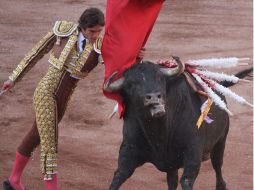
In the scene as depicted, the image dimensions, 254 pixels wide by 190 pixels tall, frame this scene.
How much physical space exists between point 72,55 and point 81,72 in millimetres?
153

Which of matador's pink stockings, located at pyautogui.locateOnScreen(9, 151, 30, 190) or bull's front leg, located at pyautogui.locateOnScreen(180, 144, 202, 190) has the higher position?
bull's front leg, located at pyautogui.locateOnScreen(180, 144, 202, 190)

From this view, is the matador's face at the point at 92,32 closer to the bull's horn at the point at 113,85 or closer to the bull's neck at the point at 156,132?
the bull's horn at the point at 113,85

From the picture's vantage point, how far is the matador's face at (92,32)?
20.8 feet

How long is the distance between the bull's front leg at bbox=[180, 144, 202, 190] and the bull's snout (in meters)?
0.75

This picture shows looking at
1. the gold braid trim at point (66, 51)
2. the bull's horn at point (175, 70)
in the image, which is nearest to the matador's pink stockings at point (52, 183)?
the gold braid trim at point (66, 51)

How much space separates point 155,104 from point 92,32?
4.00 ft

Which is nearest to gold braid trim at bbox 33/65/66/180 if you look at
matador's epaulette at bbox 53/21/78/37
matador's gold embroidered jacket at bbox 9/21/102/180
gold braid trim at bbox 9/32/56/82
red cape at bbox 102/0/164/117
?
matador's gold embroidered jacket at bbox 9/21/102/180

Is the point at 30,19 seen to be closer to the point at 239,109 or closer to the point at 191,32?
the point at 191,32

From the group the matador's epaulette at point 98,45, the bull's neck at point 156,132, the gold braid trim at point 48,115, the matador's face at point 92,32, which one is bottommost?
the gold braid trim at point 48,115

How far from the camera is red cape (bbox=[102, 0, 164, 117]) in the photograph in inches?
234

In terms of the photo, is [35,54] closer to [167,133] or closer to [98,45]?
[98,45]

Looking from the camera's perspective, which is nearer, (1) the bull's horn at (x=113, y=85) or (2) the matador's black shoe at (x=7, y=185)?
(1) the bull's horn at (x=113, y=85)

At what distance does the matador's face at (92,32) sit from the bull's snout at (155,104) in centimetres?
110

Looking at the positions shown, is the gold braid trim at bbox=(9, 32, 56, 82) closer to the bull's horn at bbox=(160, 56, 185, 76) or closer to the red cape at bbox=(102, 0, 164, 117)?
the red cape at bbox=(102, 0, 164, 117)
